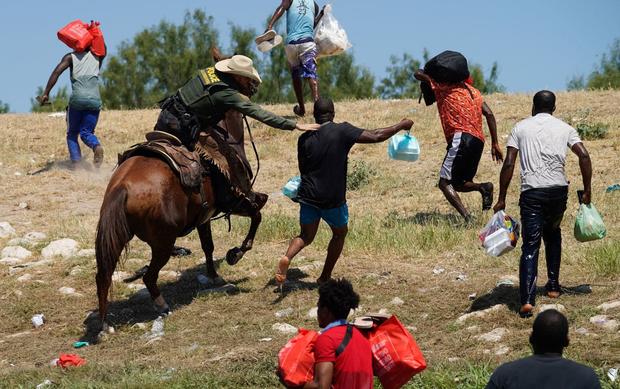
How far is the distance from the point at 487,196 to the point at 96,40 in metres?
6.15

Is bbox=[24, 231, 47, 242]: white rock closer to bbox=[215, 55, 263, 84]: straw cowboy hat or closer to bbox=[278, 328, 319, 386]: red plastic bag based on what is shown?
bbox=[215, 55, 263, 84]: straw cowboy hat

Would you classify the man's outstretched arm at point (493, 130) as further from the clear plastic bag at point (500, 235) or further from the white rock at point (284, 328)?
the white rock at point (284, 328)

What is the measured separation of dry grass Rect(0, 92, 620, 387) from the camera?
762 cm

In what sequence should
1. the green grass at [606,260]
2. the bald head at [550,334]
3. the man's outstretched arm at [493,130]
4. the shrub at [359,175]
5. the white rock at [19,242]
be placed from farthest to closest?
the shrub at [359,175]
the white rock at [19,242]
the man's outstretched arm at [493,130]
the green grass at [606,260]
the bald head at [550,334]

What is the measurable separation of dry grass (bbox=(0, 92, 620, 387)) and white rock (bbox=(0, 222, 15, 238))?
0.13m

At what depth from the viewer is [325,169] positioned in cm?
903

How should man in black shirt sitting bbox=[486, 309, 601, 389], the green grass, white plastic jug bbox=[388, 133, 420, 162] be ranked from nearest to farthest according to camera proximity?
man in black shirt sitting bbox=[486, 309, 601, 389] → the green grass → white plastic jug bbox=[388, 133, 420, 162]

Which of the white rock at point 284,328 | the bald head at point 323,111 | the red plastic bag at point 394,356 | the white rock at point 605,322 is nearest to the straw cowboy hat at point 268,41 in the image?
the bald head at point 323,111

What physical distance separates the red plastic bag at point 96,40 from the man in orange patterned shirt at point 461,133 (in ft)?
18.0

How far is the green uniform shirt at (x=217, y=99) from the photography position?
30.9ft

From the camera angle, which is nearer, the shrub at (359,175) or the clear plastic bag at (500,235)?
the clear plastic bag at (500,235)

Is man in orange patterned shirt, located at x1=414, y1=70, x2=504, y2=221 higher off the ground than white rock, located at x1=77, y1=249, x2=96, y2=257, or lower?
higher

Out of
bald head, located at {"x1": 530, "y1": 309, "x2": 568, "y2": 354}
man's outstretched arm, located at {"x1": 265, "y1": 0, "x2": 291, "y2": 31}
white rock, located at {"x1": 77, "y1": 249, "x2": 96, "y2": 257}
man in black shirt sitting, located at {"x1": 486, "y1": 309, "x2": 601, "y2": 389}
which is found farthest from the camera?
man's outstretched arm, located at {"x1": 265, "y1": 0, "x2": 291, "y2": 31}

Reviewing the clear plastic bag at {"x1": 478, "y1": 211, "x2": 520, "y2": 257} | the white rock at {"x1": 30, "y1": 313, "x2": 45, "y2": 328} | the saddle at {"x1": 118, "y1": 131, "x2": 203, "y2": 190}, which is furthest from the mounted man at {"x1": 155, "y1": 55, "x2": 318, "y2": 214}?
the clear plastic bag at {"x1": 478, "y1": 211, "x2": 520, "y2": 257}
